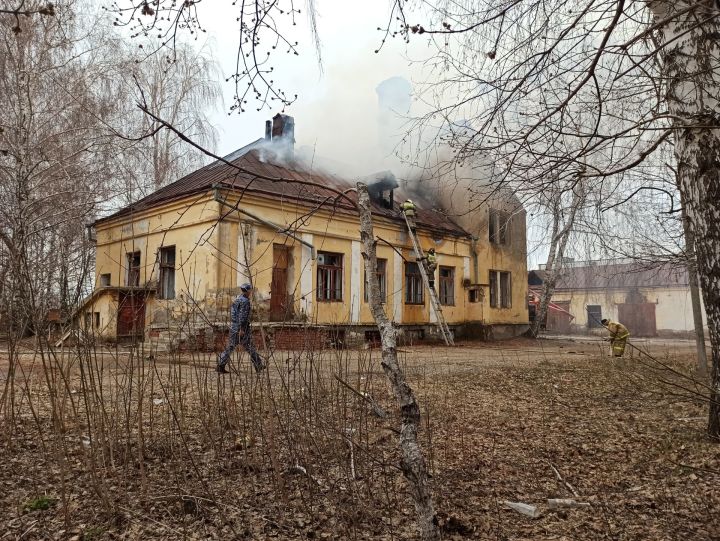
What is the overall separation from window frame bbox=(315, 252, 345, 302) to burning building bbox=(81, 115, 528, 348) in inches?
1.2

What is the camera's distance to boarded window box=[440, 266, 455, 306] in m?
19.7

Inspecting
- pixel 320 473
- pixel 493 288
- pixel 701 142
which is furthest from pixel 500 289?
pixel 320 473

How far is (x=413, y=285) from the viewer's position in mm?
18891

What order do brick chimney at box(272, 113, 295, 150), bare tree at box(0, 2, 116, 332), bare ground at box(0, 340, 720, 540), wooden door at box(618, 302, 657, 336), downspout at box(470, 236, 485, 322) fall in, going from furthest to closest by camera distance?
wooden door at box(618, 302, 657, 336), downspout at box(470, 236, 485, 322), brick chimney at box(272, 113, 295, 150), bare tree at box(0, 2, 116, 332), bare ground at box(0, 340, 720, 540)

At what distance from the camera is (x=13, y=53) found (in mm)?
13398

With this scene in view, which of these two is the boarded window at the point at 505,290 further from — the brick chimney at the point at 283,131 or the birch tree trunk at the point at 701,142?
the birch tree trunk at the point at 701,142

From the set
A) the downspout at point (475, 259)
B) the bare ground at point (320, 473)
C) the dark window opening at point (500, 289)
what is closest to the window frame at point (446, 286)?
the downspout at point (475, 259)

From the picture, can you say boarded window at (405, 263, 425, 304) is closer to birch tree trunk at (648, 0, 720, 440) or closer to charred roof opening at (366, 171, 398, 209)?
charred roof opening at (366, 171, 398, 209)

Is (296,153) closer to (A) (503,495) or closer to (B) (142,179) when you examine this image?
(B) (142,179)

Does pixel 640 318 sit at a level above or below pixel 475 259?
below

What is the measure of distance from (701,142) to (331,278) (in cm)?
1294

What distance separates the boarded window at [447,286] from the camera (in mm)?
19703

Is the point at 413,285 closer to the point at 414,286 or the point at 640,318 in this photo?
the point at 414,286

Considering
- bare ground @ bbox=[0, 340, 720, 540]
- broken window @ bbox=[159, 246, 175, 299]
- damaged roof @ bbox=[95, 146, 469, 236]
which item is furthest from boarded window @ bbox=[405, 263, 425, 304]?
bare ground @ bbox=[0, 340, 720, 540]
